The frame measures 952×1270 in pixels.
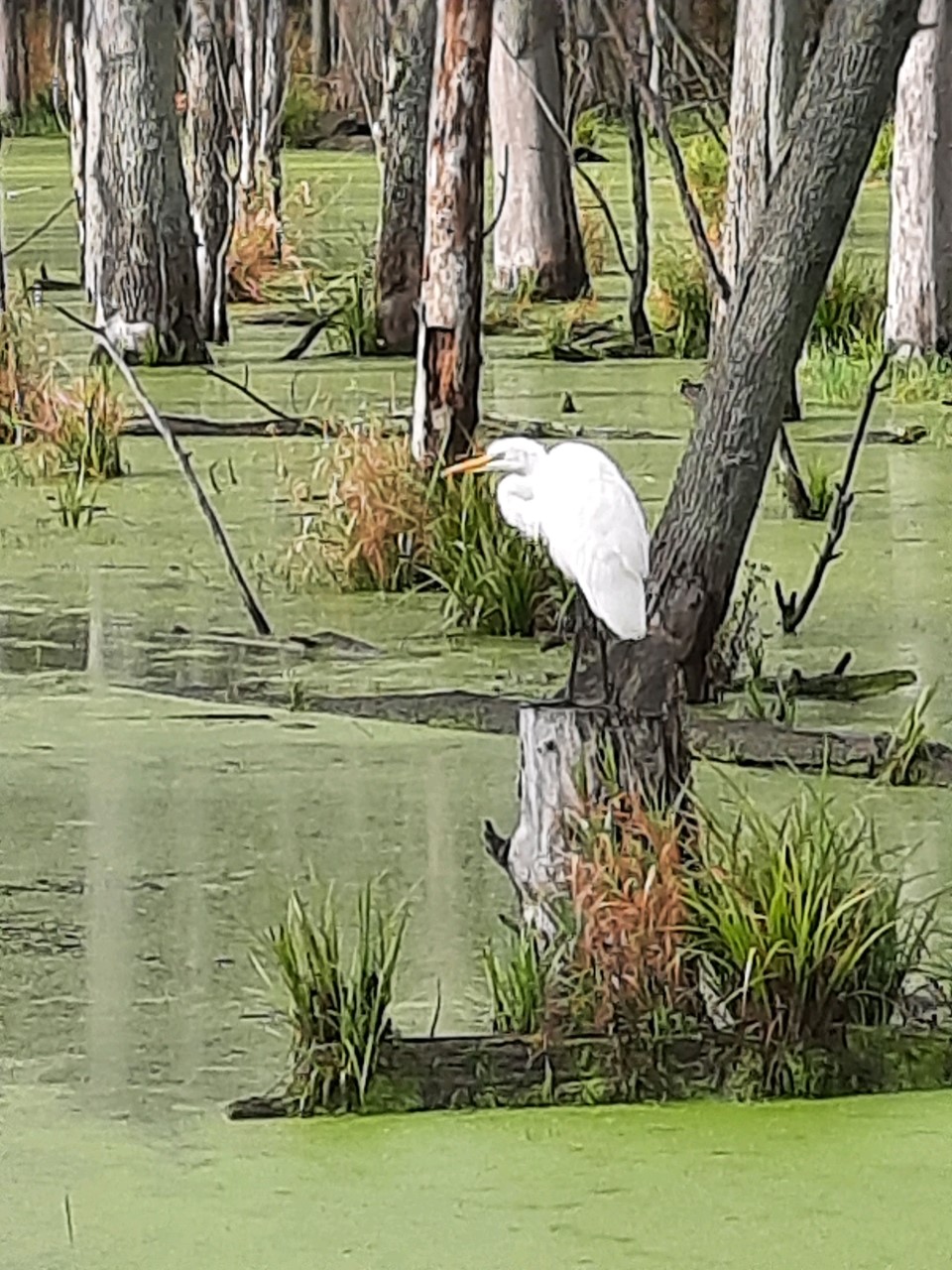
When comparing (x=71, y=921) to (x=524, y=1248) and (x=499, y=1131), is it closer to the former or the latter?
(x=499, y=1131)

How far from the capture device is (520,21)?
7684 millimetres

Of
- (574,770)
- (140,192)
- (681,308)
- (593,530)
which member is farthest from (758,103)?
(574,770)

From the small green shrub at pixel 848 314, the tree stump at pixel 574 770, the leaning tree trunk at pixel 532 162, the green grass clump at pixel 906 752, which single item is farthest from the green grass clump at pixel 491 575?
the leaning tree trunk at pixel 532 162

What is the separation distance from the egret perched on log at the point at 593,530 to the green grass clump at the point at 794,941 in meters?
0.32

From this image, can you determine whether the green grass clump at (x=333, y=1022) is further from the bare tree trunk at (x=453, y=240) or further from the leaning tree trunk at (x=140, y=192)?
the leaning tree trunk at (x=140, y=192)

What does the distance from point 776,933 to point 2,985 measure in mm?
641

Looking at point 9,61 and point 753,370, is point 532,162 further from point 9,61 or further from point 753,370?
point 753,370

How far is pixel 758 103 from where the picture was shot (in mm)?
5758

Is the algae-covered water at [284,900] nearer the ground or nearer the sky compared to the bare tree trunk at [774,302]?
nearer the ground

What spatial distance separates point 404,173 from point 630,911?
13.5 feet

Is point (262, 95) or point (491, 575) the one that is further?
point (262, 95)

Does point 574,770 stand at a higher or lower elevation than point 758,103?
lower

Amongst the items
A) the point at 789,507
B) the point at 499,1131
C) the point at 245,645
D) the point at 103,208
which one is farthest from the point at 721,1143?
the point at 103,208

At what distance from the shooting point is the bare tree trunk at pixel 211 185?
6496 millimetres
